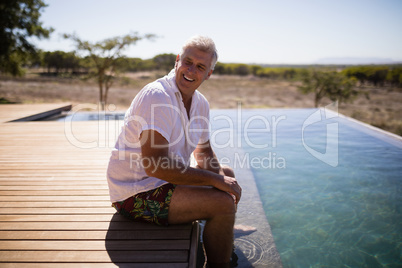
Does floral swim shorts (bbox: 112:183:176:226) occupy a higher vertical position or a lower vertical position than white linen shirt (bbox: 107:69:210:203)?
lower

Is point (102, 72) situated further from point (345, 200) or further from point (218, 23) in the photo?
point (218, 23)

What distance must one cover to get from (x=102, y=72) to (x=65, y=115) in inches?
204

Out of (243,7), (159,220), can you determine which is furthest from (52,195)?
(243,7)

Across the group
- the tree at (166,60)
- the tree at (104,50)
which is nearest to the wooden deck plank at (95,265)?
the tree at (104,50)

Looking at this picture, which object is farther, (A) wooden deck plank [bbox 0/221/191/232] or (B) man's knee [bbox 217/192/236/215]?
(A) wooden deck plank [bbox 0/221/191/232]

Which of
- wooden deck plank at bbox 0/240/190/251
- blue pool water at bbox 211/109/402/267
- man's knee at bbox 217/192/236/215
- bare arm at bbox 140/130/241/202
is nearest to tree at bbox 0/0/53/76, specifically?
blue pool water at bbox 211/109/402/267

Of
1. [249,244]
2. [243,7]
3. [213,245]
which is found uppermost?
[243,7]

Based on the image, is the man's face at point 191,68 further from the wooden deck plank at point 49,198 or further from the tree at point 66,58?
the tree at point 66,58

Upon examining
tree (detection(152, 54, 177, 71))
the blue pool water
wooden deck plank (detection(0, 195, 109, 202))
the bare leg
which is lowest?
the blue pool water

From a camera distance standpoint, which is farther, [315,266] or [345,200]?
[345,200]

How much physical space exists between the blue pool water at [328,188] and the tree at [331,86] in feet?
26.5

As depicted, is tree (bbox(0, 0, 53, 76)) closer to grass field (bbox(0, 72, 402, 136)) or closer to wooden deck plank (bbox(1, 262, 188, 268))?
grass field (bbox(0, 72, 402, 136))

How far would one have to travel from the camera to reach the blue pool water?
2.38 metres

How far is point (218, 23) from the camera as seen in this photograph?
23172 mm
